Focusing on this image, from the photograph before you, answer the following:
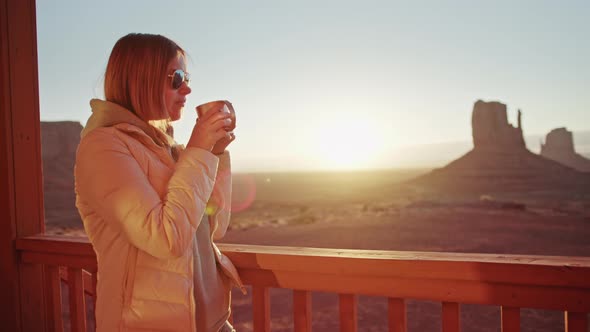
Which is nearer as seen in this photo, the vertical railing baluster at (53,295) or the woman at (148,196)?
the woman at (148,196)

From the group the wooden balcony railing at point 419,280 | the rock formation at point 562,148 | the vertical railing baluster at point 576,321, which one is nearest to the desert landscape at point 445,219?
the wooden balcony railing at point 419,280

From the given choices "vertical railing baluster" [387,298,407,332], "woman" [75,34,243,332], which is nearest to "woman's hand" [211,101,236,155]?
"woman" [75,34,243,332]

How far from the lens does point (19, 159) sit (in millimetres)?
1990

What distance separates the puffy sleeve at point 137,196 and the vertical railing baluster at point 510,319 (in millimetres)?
894

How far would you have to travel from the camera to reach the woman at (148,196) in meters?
0.96

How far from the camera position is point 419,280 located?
1247 millimetres

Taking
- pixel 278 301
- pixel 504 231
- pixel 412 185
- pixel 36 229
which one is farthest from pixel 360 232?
pixel 412 185

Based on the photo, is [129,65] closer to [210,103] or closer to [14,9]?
[210,103]

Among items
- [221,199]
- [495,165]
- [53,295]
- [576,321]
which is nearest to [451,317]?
[576,321]

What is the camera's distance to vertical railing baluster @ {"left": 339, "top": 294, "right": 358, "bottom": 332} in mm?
1375

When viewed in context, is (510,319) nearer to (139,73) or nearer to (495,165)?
(139,73)

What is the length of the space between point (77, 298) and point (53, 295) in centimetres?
23

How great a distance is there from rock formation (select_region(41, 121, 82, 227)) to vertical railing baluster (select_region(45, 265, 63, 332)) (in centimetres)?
3400

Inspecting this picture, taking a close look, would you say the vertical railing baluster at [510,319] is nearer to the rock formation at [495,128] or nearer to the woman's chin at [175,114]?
the woman's chin at [175,114]
